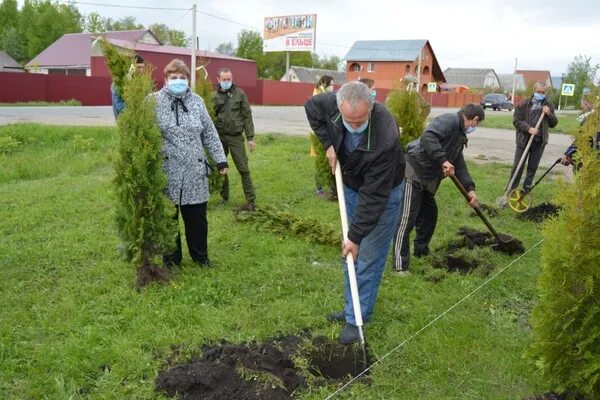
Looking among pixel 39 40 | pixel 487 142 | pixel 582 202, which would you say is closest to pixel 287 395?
pixel 582 202

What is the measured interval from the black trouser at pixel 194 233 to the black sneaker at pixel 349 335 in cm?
182

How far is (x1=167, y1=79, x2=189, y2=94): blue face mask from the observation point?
4594 millimetres

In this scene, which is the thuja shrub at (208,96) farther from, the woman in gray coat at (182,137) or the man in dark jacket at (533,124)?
the man in dark jacket at (533,124)

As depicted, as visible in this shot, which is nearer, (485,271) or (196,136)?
(196,136)

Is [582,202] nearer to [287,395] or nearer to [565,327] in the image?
[565,327]

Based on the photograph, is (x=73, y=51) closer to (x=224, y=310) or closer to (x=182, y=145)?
(x=182, y=145)

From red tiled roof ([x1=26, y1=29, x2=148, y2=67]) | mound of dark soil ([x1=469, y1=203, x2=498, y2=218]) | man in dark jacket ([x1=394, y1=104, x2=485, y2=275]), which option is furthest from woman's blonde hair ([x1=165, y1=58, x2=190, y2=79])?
red tiled roof ([x1=26, y1=29, x2=148, y2=67])

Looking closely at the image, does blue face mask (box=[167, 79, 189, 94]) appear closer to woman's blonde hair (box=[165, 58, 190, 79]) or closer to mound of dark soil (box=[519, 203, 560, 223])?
woman's blonde hair (box=[165, 58, 190, 79])

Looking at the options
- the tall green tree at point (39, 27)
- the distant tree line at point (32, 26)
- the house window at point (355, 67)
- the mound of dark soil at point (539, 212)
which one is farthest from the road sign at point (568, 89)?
the tall green tree at point (39, 27)

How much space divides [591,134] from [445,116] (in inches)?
90.4

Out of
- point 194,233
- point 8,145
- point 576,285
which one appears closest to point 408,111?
point 194,233

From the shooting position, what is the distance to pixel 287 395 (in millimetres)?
3266

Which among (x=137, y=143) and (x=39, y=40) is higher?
(x=39, y=40)

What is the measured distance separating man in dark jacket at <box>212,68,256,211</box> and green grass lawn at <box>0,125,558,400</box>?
62cm
